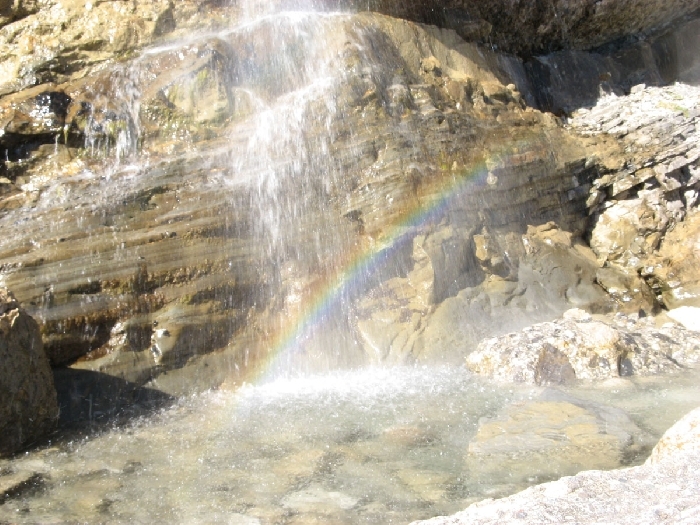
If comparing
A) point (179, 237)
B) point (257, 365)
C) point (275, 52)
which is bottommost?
point (257, 365)

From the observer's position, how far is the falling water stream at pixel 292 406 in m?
3.85

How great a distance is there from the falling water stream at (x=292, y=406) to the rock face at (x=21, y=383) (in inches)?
A: 10.0

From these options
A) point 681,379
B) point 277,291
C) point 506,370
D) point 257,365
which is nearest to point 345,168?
point 277,291

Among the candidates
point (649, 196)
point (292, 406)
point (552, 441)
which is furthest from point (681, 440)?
point (649, 196)

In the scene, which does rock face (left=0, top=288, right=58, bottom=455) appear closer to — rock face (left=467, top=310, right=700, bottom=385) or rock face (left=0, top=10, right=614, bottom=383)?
rock face (left=0, top=10, right=614, bottom=383)

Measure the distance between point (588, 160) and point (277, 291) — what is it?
15.7ft

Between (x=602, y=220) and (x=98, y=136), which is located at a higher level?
(x=98, y=136)

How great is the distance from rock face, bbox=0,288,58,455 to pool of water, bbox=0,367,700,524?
229 mm

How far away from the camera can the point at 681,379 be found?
227 inches

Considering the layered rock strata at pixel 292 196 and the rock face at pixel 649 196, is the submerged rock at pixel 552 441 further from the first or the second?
the rock face at pixel 649 196

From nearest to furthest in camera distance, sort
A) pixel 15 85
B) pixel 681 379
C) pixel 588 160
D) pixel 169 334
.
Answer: pixel 681 379, pixel 169 334, pixel 15 85, pixel 588 160

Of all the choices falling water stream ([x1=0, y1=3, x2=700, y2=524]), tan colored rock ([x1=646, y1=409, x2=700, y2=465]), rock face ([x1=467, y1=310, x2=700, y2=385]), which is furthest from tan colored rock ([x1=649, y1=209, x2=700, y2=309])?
tan colored rock ([x1=646, y1=409, x2=700, y2=465])

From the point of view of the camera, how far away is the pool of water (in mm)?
3748

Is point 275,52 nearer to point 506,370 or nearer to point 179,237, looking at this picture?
point 179,237
